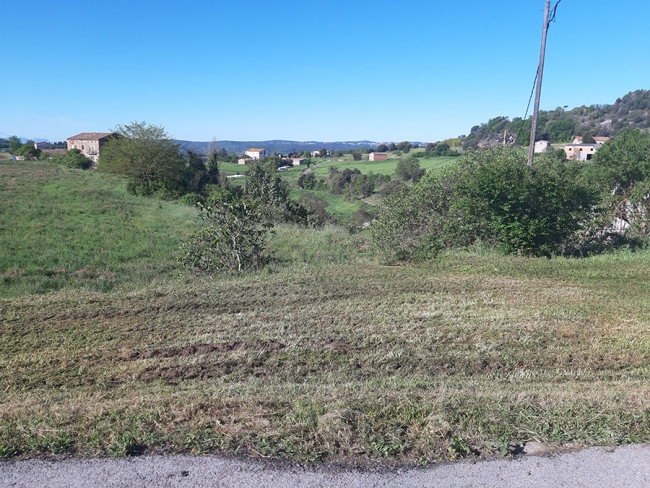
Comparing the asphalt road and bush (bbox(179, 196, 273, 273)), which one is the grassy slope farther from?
the asphalt road

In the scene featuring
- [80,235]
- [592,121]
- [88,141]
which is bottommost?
[80,235]

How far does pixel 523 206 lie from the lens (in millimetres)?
13031

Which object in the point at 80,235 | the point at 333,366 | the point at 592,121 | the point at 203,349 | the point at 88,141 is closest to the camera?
the point at 333,366

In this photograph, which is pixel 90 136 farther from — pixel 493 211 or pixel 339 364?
pixel 339 364

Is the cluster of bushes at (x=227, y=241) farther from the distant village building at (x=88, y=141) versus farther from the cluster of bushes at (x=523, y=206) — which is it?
the distant village building at (x=88, y=141)

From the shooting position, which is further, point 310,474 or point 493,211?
point 493,211

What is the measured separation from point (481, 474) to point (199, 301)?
6116 millimetres

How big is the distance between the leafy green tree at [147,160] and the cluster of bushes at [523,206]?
28.3 meters

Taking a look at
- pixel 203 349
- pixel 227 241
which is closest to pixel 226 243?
pixel 227 241

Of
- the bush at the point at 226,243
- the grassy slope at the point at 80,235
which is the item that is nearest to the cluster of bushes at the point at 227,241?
the bush at the point at 226,243

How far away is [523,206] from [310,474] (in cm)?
1177

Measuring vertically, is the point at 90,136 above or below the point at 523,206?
above

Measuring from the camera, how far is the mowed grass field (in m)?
3.26

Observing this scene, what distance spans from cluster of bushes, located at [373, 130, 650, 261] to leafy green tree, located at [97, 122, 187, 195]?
28320 millimetres
